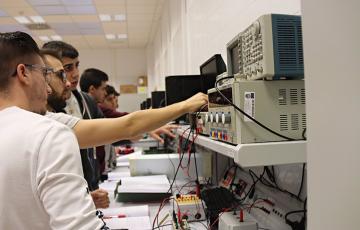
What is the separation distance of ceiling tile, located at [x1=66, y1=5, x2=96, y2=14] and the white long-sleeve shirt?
522 cm

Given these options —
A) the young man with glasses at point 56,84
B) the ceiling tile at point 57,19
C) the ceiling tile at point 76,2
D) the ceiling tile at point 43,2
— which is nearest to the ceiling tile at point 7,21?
the ceiling tile at point 57,19

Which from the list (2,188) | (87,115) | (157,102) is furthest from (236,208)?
(157,102)

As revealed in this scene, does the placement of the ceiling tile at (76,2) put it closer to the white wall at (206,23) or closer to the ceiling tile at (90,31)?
the white wall at (206,23)

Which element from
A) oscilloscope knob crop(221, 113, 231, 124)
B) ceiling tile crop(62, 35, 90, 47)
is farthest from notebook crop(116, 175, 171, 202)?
ceiling tile crop(62, 35, 90, 47)

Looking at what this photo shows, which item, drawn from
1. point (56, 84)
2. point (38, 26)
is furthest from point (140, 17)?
point (56, 84)

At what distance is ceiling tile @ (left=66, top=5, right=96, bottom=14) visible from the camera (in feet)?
18.3

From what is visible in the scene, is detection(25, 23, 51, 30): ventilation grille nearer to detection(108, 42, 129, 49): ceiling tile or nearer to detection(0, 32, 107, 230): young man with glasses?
detection(108, 42, 129, 49): ceiling tile

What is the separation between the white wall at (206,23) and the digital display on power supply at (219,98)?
20.3 inches

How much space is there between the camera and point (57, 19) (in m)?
6.25

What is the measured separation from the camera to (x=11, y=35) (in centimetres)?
98

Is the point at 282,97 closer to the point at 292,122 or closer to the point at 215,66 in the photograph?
the point at 292,122

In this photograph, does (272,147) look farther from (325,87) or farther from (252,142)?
(325,87)

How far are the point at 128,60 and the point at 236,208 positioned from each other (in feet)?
27.7

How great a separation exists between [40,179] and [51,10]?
5.64 meters
